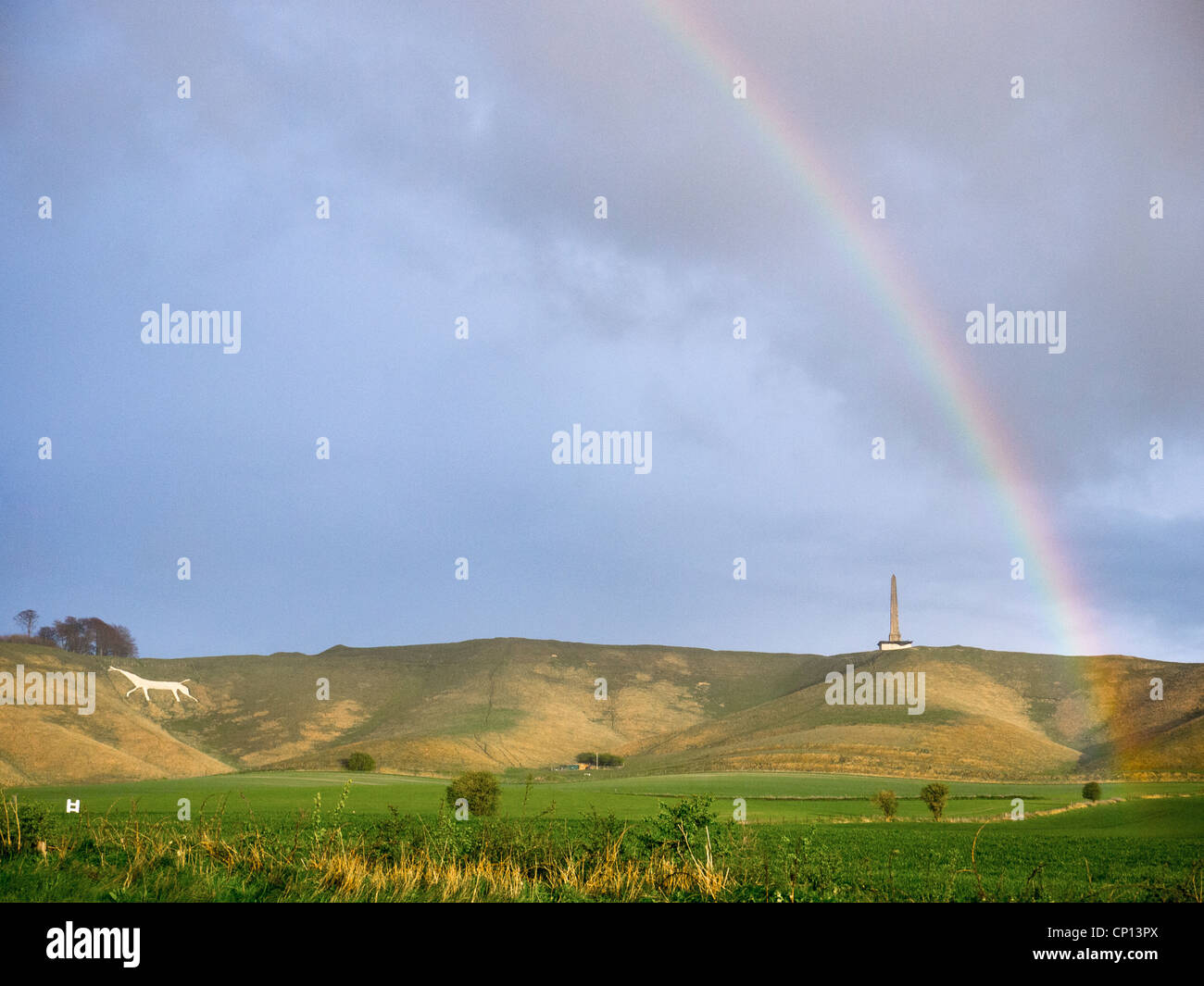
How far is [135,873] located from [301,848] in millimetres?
2490

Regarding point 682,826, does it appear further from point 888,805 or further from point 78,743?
point 78,743

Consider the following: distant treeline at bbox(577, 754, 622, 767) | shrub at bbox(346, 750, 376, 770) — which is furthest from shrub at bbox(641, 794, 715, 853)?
distant treeline at bbox(577, 754, 622, 767)

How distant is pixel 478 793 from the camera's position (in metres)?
65.4

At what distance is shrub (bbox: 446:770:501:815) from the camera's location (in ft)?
212

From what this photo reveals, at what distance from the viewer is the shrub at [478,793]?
212 ft

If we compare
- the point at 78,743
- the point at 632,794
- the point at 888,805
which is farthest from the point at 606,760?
the point at 888,805

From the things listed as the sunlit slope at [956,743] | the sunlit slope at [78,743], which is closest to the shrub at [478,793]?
the sunlit slope at [78,743]
